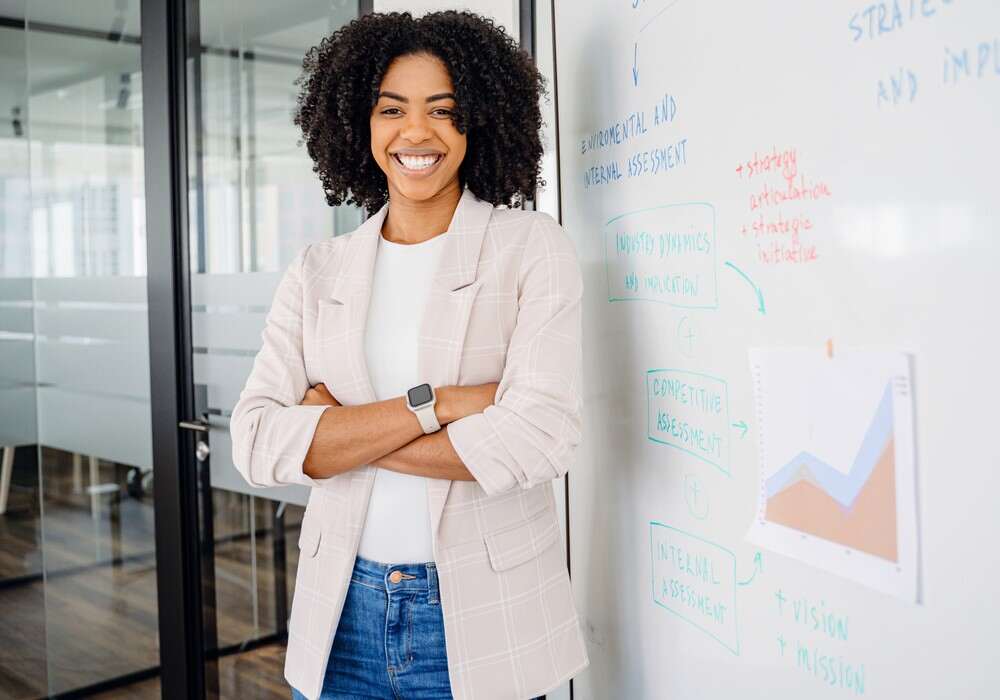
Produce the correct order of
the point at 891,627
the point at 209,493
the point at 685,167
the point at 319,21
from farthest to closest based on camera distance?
the point at 209,493 < the point at 319,21 < the point at 685,167 < the point at 891,627

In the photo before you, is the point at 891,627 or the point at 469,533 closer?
the point at 891,627

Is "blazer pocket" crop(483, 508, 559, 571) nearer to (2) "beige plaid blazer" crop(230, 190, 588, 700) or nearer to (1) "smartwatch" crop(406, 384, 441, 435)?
(2) "beige plaid blazer" crop(230, 190, 588, 700)

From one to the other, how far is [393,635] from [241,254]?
4.29 ft

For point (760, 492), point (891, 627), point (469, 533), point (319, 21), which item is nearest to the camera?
point (891, 627)

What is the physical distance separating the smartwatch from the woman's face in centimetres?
33

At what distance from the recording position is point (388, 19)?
1392 millimetres

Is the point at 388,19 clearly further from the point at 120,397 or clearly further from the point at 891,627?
the point at 120,397

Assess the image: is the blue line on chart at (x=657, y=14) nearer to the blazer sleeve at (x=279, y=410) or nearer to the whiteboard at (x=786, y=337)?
the whiteboard at (x=786, y=337)

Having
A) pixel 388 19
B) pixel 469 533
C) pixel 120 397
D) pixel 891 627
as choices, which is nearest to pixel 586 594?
pixel 469 533

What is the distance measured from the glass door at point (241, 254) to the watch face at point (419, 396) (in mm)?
986

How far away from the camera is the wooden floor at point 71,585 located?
8.82ft

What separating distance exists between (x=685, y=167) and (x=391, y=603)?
2.39 ft

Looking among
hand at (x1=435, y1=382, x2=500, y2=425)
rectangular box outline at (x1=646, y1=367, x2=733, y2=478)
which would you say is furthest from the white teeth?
rectangular box outline at (x1=646, y1=367, x2=733, y2=478)

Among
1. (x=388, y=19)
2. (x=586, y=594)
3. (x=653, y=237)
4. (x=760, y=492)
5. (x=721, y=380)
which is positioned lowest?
(x=586, y=594)
